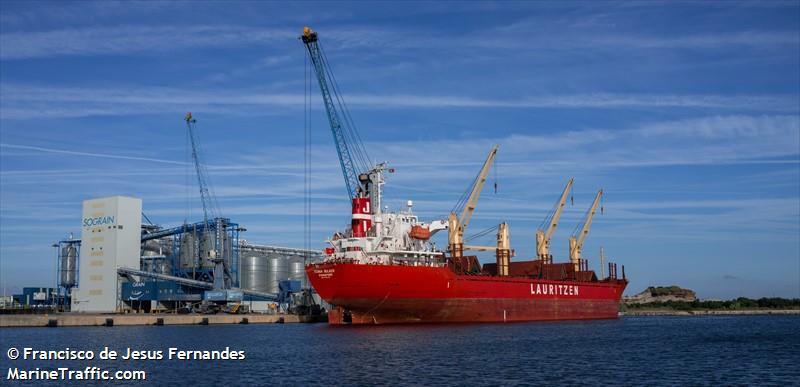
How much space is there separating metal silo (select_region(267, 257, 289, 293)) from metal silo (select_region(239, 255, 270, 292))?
0.63m

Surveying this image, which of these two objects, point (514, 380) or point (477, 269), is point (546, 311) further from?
point (514, 380)

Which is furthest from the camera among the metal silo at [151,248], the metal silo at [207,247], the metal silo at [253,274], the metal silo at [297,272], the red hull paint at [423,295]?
the metal silo at [297,272]

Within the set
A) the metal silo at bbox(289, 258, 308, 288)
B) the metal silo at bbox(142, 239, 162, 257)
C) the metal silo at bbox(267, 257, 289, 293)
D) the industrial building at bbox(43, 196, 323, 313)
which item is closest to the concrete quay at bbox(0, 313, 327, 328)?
the industrial building at bbox(43, 196, 323, 313)

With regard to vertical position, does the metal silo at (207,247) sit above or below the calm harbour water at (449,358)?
above

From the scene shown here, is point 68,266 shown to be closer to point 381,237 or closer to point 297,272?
point 297,272

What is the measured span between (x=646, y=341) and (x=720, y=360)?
12.1 metres

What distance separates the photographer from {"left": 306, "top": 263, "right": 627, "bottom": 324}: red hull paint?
5591 cm

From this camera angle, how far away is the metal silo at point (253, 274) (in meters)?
111

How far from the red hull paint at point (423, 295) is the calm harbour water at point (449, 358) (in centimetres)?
272

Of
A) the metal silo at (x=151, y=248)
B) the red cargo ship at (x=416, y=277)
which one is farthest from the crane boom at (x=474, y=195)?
the metal silo at (x=151, y=248)

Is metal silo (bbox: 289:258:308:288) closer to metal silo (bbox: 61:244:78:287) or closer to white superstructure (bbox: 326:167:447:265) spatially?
metal silo (bbox: 61:244:78:287)

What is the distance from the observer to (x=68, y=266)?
10888cm

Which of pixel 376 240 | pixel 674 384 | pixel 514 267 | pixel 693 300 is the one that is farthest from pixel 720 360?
pixel 693 300

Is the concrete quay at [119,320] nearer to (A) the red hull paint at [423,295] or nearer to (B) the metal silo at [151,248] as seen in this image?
(A) the red hull paint at [423,295]
